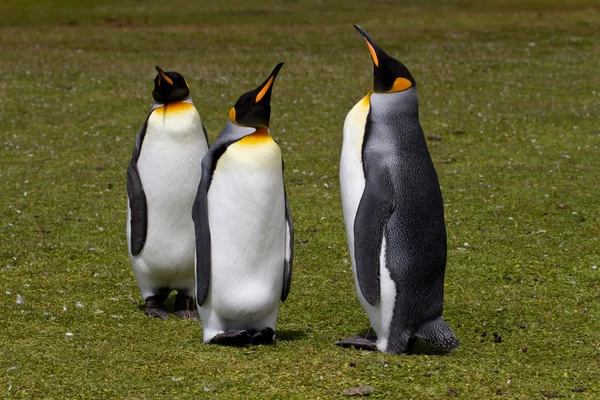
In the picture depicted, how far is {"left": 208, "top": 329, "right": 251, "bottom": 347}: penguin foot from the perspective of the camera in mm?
5430

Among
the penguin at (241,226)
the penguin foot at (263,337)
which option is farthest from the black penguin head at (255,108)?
the penguin foot at (263,337)

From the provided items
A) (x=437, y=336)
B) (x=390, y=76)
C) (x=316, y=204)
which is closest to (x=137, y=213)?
(x=390, y=76)

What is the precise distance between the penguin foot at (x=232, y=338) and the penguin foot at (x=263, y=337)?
4 cm

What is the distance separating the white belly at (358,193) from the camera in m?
5.30

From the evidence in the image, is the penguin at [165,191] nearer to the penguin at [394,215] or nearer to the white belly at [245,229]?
the white belly at [245,229]

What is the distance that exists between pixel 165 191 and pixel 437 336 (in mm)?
2177

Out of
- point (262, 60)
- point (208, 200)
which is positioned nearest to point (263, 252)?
point (208, 200)

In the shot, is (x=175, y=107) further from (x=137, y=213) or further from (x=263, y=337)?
(x=263, y=337)

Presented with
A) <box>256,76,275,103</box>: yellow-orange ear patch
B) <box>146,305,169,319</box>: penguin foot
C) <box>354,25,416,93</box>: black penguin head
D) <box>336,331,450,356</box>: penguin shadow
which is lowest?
<box>146,305,169,319</box>: penguin foot

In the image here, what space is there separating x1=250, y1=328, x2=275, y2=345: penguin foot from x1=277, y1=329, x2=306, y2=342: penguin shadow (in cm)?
13

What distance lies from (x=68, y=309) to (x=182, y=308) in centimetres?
81

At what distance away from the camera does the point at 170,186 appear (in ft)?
20.5

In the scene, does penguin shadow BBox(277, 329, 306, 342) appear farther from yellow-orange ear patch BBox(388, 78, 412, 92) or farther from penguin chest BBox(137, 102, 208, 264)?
yellow-orange ear patch BBox(388, 78, 412, 92)

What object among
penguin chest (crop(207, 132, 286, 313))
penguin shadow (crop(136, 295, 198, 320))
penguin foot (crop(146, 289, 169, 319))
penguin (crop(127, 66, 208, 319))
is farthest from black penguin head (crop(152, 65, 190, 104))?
penguin shadow (crop(136, 295, 198, 320))
